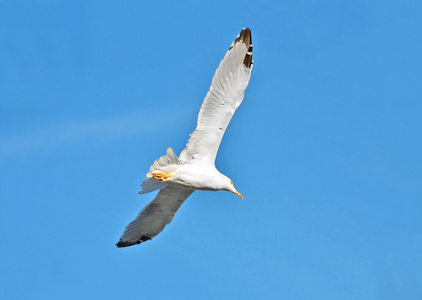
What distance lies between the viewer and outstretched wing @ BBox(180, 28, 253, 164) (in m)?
23.0

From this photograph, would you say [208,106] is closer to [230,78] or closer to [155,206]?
[230,78]

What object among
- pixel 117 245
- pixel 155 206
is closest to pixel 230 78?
pixel 155 206

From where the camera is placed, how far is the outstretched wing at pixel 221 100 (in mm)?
23031

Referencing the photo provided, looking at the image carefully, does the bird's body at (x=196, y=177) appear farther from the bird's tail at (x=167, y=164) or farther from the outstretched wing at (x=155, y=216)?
the outstretched wing at (x=155, y=216)

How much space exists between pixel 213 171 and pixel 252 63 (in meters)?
3.38

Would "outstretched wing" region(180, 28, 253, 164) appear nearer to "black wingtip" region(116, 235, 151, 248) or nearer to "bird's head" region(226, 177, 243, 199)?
"bird's head" region(226, 177, 243, 199)

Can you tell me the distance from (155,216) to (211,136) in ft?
13.3

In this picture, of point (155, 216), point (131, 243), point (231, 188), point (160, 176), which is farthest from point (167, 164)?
point (131, 243)

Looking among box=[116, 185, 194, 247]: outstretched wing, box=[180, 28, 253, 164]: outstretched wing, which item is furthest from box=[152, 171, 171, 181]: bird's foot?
box=[116, 185, 194, 247]: outstretched wing

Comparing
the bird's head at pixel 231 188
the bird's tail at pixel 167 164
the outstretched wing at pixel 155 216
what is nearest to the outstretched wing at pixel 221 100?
the bird's tail at pixel 167 164

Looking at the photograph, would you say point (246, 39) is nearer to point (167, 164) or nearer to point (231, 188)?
point (167, 164)

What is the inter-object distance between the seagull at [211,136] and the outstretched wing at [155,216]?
35.3 inches

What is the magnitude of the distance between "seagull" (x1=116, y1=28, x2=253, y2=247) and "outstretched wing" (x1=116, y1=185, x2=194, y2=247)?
2.94 feet

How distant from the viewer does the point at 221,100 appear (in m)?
23.0
